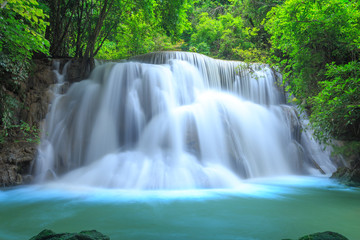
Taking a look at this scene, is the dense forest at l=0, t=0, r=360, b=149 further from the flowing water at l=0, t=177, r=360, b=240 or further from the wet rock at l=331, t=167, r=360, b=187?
the flowing water at l=0, t=177, r=360, b=240

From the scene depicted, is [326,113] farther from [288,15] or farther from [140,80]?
[140,80]

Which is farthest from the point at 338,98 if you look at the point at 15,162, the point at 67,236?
the point at 15,162

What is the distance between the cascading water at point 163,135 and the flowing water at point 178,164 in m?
0.04

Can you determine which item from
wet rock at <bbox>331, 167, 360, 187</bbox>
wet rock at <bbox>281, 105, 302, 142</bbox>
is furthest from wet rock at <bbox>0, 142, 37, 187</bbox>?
wet rock at <bbox>281, 105, 302, 142</bbox>

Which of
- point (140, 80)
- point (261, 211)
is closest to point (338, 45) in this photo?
point (261, 211)

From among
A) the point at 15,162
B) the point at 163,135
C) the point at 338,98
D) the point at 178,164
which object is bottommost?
the point at 178,164

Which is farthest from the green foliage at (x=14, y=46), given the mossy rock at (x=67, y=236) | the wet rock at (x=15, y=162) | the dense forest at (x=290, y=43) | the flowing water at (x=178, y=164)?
the mossy rock at (x=67, y=236)

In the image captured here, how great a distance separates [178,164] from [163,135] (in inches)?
52.0

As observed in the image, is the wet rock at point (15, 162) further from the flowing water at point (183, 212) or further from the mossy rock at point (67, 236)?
the mossy rock at point (67, 236)

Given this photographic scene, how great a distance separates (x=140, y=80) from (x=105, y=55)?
8948 millimetres

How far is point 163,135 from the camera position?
25.4 feet

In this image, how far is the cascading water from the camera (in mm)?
6602

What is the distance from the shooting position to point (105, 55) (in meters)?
17.0

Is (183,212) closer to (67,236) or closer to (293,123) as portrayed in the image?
(67,236)
